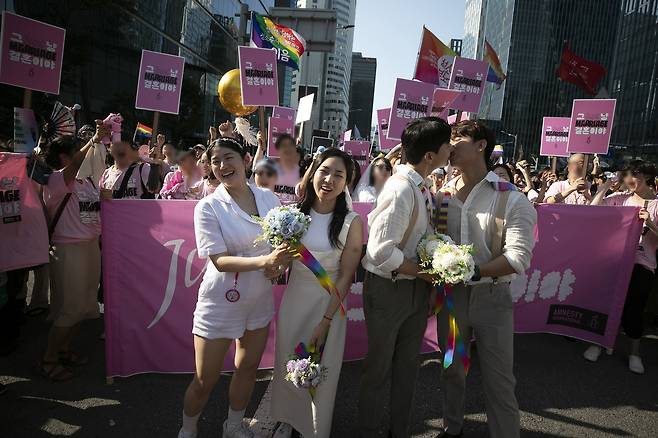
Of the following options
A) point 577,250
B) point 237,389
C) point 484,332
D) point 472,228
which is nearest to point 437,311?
point 484,332

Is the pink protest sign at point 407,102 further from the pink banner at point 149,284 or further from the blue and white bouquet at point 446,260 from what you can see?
the blue and white bouquet at point 446,260

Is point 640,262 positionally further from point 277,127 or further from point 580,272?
point 277,127

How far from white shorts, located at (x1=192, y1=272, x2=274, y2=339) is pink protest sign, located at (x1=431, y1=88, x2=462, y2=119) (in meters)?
4.93

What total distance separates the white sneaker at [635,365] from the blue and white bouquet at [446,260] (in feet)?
10.7

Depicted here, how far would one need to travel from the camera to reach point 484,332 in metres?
2.67

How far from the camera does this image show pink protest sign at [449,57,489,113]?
677cm

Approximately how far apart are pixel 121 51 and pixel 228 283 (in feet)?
77.2

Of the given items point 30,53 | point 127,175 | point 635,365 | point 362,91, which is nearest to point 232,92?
point 30,53

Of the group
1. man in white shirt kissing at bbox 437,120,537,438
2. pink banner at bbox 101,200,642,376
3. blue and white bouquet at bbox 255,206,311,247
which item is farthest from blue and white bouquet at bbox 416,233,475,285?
pink banner at bbox 101,200,642,376

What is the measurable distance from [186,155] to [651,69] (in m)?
83.8

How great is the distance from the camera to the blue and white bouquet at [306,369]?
2.53 metres

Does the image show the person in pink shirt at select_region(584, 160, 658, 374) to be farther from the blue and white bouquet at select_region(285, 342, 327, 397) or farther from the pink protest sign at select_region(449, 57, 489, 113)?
the blue and white bouquet at select_region(285, 342, 327, 397)

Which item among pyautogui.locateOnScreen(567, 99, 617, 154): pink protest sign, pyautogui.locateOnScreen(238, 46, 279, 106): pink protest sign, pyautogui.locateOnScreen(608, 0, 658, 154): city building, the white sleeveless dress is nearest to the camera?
the white sleeveless dress

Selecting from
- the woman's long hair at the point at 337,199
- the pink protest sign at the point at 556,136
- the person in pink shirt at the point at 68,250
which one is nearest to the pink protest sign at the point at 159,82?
the person in pink shirt at the point at 68,250
